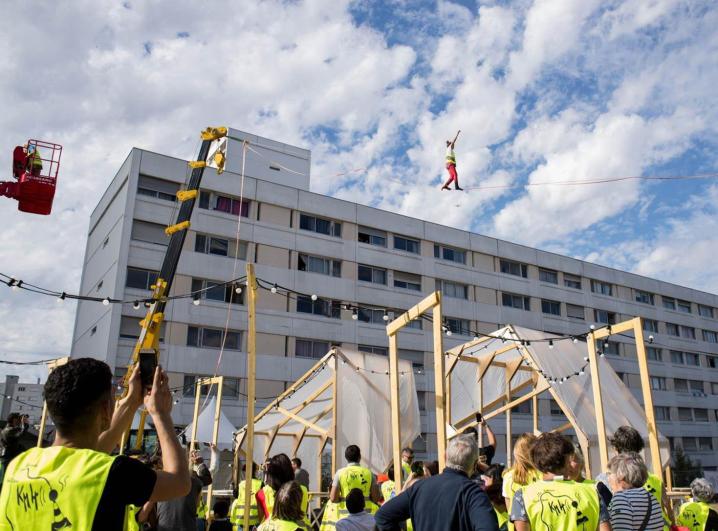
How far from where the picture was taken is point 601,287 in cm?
4153

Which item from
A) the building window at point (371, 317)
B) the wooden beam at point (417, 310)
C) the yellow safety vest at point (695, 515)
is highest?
the building window at point (371, 317)

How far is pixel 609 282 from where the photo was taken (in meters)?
41.7

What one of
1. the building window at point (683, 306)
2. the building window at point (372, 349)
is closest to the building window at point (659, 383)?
the building window at point (683, 306)

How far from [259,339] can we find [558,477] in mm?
23959

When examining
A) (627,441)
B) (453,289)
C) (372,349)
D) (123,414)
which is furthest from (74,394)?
(453,289)

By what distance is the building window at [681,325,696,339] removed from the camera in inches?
A: 1806

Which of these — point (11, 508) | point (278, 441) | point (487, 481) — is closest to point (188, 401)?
point (278, 441)

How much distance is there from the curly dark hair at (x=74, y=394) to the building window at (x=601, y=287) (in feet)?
138

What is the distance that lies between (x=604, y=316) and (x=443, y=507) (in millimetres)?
40822

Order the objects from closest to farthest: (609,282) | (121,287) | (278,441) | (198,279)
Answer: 1. (278,441)
2. (121,287)
3. (198,279)
4. (609,282)

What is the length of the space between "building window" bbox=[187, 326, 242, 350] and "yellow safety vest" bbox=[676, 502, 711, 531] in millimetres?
21707

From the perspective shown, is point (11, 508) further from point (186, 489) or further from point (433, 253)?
point (433, 253)

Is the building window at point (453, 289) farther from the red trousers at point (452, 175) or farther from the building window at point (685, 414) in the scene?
the red trousers at point (452, 175)

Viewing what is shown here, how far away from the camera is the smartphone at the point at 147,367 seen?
2451 millimetres
